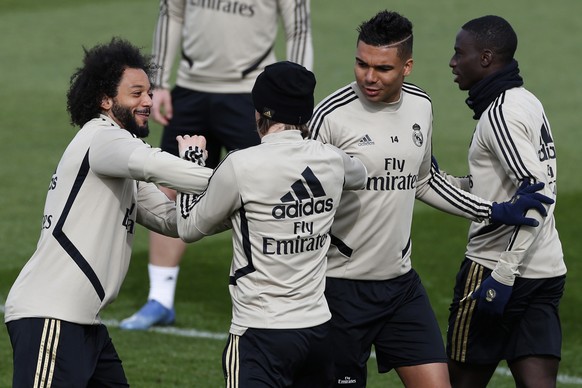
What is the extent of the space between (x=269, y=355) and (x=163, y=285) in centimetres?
359

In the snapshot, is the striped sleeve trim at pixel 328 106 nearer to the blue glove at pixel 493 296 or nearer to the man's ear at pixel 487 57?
the man's ear at pixel 487 57

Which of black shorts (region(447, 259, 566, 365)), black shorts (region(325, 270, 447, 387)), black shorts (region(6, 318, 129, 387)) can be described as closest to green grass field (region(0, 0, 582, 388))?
black shorts (region(447, 259, 566, 365))

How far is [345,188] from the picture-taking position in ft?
18.7

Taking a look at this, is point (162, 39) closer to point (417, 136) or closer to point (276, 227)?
point (417, 136)

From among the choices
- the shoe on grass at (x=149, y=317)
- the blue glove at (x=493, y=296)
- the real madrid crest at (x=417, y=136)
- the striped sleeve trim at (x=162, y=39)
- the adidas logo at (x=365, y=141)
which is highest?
the striped sleeve trim at (x=162, y=39)

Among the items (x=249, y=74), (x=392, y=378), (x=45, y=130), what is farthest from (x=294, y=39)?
(x=45, y=130)

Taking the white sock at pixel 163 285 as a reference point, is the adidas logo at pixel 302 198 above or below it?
above

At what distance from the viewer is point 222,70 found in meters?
9.08

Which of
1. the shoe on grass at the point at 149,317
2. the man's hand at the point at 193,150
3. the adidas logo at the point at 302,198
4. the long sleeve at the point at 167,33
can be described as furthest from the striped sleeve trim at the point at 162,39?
the adidas logo at the point at 302,198

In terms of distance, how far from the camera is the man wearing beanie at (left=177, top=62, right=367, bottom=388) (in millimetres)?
5281

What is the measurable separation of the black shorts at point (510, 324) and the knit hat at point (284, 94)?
162 cm

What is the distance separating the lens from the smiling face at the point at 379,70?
5.97 m

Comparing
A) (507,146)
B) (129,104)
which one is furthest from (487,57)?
(129,104)

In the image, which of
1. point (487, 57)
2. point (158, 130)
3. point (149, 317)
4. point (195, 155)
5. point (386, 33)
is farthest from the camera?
point (158, 130)
